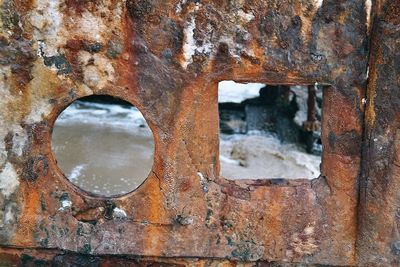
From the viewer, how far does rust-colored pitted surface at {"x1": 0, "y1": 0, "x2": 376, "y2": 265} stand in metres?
2.14

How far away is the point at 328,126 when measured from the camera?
90.4 inches

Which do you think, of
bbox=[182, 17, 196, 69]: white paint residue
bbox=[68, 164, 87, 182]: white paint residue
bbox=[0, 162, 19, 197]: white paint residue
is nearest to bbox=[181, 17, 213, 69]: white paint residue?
bbox=[182, 17, 196, 69]: white paint residue

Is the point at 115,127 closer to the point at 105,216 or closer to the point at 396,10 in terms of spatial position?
the point at 105,216

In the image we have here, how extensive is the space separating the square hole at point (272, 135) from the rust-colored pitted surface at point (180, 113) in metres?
2.17

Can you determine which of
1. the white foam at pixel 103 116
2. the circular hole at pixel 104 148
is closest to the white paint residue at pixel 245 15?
the circular hole at pixel 104 148

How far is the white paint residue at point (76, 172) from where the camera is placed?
16.2ft

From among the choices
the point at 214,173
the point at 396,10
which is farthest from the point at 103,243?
the point at 396,10

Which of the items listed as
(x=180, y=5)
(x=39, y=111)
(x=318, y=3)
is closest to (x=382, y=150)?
(x=318, y=3)

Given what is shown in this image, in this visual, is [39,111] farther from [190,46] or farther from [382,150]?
[382,150]

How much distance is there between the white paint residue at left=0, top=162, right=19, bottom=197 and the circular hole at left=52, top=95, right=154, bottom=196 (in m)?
2.14

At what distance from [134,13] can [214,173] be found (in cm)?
78

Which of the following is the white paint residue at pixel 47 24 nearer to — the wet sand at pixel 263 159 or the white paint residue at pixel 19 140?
the white paint residue at pixel 19 140

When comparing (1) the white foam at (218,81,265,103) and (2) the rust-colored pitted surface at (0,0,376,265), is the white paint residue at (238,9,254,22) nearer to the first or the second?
(2) the rust-colored pitted surface at (0,0,376,265)

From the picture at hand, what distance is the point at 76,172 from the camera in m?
5.08
